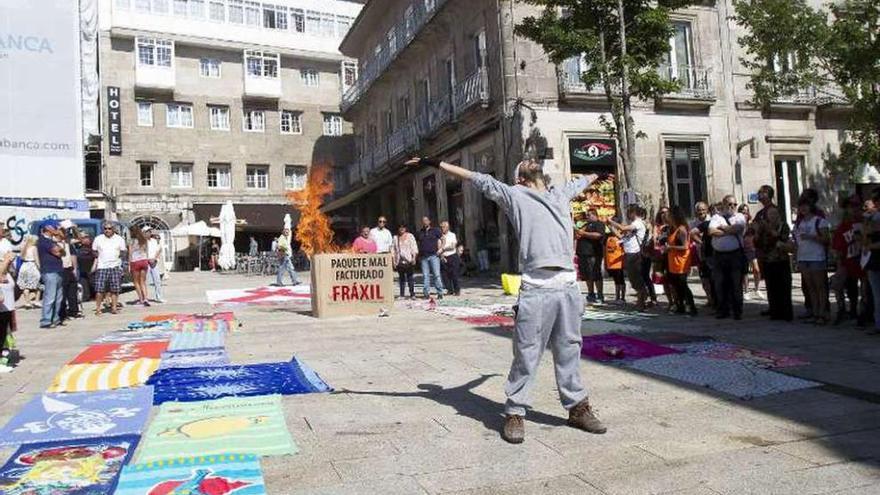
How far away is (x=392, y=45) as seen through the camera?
27.9 m

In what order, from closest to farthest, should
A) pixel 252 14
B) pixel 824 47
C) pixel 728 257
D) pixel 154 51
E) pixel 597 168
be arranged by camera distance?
pixel 728 257
pixel 824 47
pixel 597 168
pixel 154 51
pixel 252 14

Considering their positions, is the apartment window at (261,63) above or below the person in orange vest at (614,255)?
above

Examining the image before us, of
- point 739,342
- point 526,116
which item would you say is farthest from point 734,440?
point 526,116

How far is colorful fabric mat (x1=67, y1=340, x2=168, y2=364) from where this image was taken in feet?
24.2

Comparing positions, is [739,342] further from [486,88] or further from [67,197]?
[67,197]

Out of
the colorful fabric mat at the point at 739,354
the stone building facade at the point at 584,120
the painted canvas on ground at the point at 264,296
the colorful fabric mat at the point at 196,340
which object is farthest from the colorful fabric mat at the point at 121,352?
the stone building facade at the point at 584,120

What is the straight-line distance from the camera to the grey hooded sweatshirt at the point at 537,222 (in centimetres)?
427

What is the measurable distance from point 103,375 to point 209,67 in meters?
34.4

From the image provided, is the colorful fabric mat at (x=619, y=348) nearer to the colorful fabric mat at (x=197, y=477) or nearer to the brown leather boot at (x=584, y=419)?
the brown leather boot at (x=584, y=419)

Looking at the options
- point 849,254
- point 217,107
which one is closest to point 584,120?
point 849,254

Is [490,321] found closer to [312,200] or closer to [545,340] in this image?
[545,340]

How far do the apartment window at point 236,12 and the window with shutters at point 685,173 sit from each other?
27.3 metres

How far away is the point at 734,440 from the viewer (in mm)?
4016

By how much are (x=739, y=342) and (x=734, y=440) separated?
360 cm
